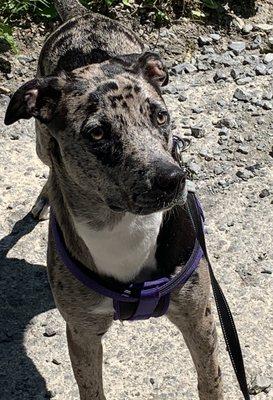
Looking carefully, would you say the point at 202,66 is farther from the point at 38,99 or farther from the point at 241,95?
the point at 38,99

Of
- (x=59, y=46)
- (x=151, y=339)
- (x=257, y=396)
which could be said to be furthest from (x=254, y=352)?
(x=59, y=46)

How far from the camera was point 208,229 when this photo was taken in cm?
524

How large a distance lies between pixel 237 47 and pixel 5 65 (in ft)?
6.06

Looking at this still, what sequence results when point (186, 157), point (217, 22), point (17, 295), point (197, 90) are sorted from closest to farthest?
point (17, 295) → point (186, 157) → point (197, 90) → point (217, 22)

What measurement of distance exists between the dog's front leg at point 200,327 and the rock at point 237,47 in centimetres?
297

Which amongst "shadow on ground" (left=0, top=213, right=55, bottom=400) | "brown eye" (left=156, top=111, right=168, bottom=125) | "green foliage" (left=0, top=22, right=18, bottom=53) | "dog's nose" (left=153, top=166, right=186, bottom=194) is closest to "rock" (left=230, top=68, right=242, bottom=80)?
"green foliage" (left=0, top=22, right=18, bottom=53)

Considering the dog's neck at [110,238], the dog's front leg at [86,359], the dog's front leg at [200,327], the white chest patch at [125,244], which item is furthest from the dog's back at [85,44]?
the dog's front leg at [86,359]

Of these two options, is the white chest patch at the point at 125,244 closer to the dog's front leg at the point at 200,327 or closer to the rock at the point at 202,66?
the dog's front leg at the point at 200,327

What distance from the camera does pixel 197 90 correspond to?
6223 millimetres

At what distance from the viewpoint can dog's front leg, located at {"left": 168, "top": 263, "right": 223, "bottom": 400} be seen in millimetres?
3861

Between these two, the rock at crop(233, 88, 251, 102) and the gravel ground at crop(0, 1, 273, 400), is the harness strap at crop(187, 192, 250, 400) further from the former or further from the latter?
the rock at crop(233, 88, 251, 102)

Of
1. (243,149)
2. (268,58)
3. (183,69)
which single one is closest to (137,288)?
(243,149)

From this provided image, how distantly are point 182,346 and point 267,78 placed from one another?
249 centimetres

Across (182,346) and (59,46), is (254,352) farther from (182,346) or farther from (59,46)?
(59,46)
